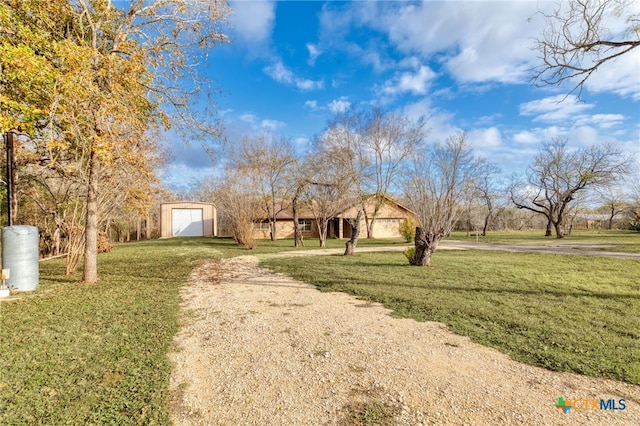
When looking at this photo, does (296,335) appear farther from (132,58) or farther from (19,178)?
(19,178)

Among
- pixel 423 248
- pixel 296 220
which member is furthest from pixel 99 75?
pixel 296 220

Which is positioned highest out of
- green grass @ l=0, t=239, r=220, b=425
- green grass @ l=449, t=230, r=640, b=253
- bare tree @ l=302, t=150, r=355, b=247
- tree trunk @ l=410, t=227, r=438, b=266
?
bare tree @ l=302, t=150, r=355, b=247

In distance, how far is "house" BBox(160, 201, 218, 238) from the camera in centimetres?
2725

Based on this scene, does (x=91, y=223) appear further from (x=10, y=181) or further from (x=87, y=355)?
(x=87, y=355)

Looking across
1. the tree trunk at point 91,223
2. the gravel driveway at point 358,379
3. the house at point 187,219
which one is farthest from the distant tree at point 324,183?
the gravel driveway at point 358,379

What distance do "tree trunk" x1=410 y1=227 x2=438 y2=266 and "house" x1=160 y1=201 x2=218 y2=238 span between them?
24.0 meters

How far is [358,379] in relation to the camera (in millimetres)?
2758

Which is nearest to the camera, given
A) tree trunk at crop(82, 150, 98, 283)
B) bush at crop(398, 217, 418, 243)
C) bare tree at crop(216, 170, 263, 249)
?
tree trunk at crop(82, 150, 98, 283)

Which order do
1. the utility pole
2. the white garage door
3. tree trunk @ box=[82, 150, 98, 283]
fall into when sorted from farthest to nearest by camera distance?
the white garage door
the utility pole
tree trunk @ box=[82, 150, 98, 283]

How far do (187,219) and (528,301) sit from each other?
28.0 metres

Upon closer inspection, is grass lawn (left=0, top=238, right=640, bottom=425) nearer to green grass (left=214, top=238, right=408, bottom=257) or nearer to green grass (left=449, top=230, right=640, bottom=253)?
green grass (left=214, top=238, right=408, bottom=257)

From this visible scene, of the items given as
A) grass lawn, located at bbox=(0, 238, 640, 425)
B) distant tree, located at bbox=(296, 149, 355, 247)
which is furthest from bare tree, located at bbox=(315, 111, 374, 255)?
grass lawn, located at bbox=(0, 238, 640, 425)

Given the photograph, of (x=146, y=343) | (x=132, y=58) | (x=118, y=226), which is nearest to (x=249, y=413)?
(x=146, y=343)

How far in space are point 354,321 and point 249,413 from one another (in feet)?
7.96
